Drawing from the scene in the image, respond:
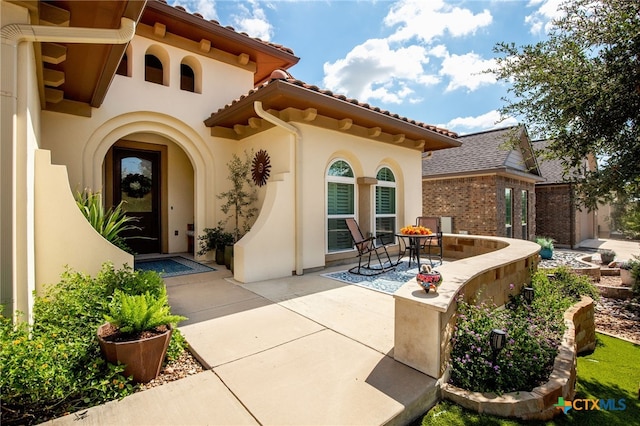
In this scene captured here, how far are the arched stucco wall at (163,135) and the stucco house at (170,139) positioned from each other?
0.08 feet

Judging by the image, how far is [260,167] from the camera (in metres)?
7.20

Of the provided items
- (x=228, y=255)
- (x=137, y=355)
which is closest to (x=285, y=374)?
(x=137, y=355)

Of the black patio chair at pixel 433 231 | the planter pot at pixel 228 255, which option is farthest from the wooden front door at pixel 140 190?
the black patio chair at pixel 433 231

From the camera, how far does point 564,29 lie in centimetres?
452

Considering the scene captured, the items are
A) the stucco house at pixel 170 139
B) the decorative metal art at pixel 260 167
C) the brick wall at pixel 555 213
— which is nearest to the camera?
the stucco house at pixel 170 139

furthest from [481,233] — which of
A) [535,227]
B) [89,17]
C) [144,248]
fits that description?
[89,17]

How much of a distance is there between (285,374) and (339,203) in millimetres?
5217

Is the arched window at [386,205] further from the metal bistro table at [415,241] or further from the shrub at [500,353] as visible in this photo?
the shrub at [500,353]

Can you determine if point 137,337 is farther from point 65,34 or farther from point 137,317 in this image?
point 65,34

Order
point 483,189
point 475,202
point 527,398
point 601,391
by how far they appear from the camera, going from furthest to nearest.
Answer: point 475,202 < point 483,189 < point 601,391 < point 527,398

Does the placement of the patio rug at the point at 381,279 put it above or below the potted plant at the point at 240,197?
below

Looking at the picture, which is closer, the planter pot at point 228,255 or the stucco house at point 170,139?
the stucco house at point 170,139

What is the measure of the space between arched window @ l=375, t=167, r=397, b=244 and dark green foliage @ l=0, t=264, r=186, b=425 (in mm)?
6458

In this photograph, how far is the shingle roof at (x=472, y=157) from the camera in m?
12.5
